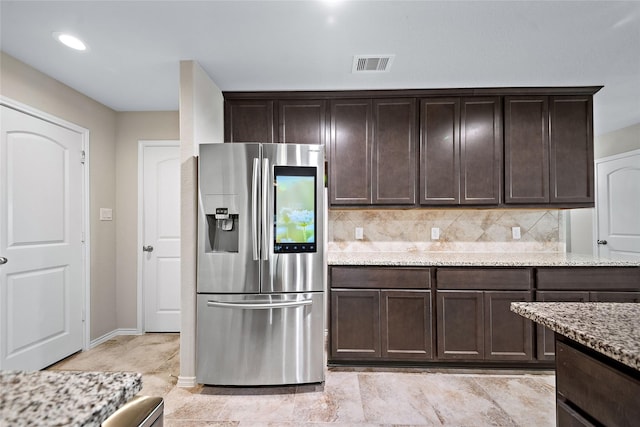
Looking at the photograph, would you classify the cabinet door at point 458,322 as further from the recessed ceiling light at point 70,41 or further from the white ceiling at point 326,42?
the recessed ceiling light at point 70,41

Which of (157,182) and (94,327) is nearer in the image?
(94,327)

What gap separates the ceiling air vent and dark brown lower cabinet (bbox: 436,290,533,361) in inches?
75.5

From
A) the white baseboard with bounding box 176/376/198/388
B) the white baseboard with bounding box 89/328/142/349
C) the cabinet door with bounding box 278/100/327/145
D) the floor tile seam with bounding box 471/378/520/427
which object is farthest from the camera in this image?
the white baseboard with bounding box 89/328/142/349

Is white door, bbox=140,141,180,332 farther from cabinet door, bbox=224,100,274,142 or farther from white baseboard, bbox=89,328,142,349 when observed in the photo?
cabinet door, bbox=224,100,274,142

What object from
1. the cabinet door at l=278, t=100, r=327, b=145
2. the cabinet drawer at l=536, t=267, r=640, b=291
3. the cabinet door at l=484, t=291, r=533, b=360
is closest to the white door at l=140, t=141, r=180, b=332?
the cabinet door at l=278, t=100, r=327, b=145

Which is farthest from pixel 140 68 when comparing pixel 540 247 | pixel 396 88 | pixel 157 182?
pixel 540 247

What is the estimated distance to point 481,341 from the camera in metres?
2.62

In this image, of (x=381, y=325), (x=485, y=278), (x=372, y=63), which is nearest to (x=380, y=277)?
(x=381, y=325)

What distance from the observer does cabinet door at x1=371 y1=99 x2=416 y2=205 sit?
118 inches

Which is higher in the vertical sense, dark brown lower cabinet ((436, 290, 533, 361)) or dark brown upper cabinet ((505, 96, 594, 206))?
dark brown upper cabinet ((505, 96, 594, 206))

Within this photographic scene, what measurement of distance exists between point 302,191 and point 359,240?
1.20m

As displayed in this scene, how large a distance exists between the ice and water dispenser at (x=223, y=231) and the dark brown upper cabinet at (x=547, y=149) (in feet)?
8.15

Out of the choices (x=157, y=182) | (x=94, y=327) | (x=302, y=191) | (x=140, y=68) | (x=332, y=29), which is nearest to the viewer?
(x=332, y=29)

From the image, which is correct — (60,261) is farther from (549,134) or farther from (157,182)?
(549,134)
